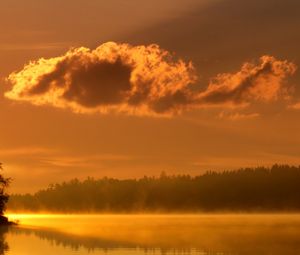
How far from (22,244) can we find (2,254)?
12748 mm

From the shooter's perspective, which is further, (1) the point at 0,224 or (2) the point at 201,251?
(1) the point at 0,224

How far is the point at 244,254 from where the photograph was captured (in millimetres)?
70375

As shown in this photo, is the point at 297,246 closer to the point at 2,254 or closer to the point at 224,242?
the point at 224,242

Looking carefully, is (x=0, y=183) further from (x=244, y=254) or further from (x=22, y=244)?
(x=244, y=254)

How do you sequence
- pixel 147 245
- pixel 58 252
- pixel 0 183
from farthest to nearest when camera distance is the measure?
pixel 0 183
pixel 147 245
pixel 58 252

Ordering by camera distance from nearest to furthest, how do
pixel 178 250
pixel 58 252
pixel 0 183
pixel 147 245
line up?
1. pixel 58 252
2. pixel 178 250
3. pixel 147 245
4. pixel 0 183

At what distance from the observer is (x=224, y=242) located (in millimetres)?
87688

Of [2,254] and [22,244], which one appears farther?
[22,244]

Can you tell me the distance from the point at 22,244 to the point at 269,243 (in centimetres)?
2893

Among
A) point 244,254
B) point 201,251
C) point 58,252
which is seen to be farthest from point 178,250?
point 58,252

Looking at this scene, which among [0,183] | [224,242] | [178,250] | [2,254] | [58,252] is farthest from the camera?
[0,183]

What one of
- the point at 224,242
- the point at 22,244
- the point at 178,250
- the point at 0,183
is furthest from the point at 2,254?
the point at 0,183

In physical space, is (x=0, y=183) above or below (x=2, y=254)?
above

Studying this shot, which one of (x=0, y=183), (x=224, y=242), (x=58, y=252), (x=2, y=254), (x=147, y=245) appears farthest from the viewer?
(x=0, y=183)
